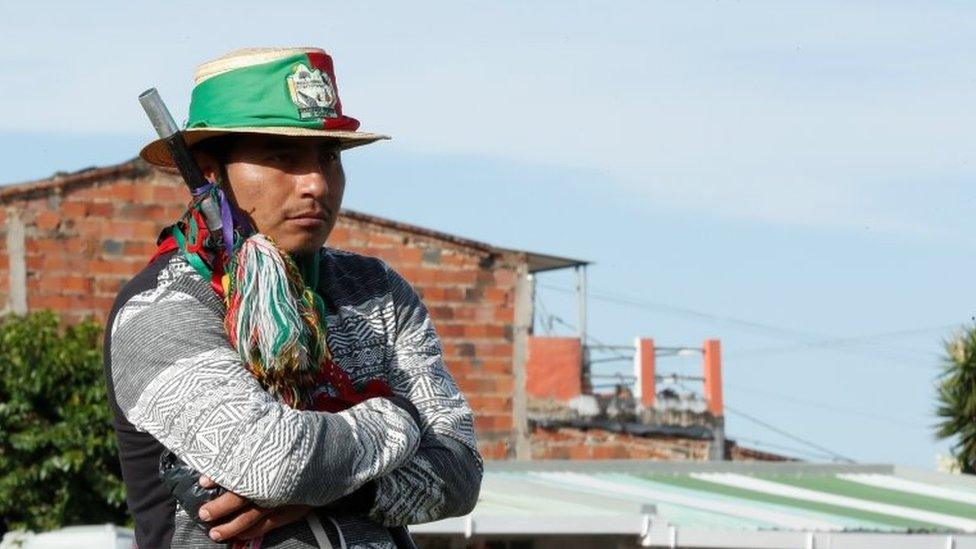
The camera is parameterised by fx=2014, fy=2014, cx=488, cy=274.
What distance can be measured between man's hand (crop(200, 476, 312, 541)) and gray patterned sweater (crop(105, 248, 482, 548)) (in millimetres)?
41

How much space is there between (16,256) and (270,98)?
13064 millimetres

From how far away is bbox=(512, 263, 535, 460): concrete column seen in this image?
17.0 meters

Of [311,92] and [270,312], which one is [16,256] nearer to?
[311,92]

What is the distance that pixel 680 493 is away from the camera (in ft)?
43.4

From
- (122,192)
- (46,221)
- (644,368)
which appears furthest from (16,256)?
(644,368)

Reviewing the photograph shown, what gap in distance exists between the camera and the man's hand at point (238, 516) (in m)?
2.88

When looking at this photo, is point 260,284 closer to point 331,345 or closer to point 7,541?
point 331,345

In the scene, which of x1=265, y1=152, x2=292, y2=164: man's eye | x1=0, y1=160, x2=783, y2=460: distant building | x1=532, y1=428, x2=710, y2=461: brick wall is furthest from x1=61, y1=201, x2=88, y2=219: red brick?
x1=265, y1=152, x2=292, y2=164: man's eye

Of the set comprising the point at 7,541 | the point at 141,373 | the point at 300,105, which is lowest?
the point at 7,541

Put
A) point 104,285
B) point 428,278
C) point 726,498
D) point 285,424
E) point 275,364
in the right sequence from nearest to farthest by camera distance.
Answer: point 285,424, point 275,364, point 726,498, point 104,285, point 428,278

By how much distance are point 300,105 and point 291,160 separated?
88 mm

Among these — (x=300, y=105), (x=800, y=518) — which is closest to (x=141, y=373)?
(x=300, y=105)

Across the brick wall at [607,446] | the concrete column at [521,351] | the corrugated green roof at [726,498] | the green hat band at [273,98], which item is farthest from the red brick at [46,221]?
the green hat band at [273,98]

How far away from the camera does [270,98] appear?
3.12 metres
